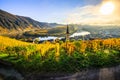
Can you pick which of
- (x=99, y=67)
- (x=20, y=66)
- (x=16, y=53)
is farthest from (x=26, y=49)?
(x=99, y=67)

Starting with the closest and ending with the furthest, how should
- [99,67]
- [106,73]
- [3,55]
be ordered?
[106,73]
[99,67]
[3,55]

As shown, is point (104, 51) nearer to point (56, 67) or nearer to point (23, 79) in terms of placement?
point (56, 67)

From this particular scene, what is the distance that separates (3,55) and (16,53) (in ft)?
4.61

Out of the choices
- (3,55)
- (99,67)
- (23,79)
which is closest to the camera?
(23,79)

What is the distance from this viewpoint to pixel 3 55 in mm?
24094

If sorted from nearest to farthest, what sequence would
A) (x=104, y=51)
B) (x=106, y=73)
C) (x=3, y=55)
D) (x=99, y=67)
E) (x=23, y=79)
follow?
(x=23, y=79)
(x=106, y=73)
(x=99, y=67)
(x=3, y=55)
(x=104, y=51)

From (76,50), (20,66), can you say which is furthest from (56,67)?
(76,50)

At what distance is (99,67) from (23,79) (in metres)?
7.62

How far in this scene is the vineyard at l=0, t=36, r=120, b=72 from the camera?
831 inches

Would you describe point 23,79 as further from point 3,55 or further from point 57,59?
point 3,55

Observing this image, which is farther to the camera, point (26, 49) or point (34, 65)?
point (26, 49)

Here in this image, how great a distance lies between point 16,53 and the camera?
2461cm

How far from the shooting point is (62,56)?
917 inches

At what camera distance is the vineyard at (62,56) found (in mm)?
21109
